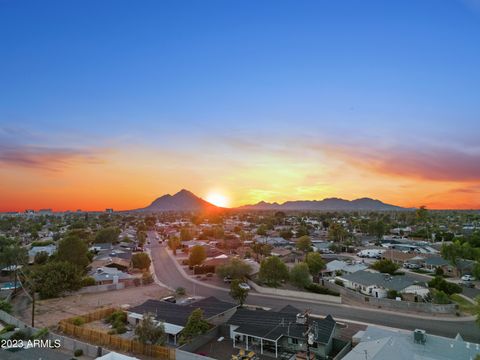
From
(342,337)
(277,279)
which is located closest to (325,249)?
(277,279)

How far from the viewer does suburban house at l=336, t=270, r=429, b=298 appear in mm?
46344

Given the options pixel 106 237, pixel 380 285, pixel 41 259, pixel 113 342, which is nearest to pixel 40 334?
pixel 113 342

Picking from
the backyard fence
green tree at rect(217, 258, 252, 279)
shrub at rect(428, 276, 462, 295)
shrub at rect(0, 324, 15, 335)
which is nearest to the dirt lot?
shrub at rect(0, 324, 15, 335)

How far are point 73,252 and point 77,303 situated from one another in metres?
17.9

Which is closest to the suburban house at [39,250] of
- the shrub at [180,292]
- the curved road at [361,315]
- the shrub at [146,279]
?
the shrub at [146,279]

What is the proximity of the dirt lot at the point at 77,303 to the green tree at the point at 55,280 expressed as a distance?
122 centimetres

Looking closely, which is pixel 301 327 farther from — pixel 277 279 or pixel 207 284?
pixel 207 284

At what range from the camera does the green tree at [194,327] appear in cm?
3143

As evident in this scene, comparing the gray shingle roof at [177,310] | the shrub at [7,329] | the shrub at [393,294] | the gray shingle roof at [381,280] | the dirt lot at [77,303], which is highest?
the gray shingle roof at [381,280]

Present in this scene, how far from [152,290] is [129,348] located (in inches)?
893

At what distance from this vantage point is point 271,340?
97.1 ft

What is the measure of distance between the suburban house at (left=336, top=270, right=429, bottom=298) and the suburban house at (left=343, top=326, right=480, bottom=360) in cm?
2047

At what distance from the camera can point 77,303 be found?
1810 inches

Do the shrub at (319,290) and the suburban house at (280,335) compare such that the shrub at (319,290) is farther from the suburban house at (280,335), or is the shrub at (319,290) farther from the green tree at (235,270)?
the suburban house at (280,335)
